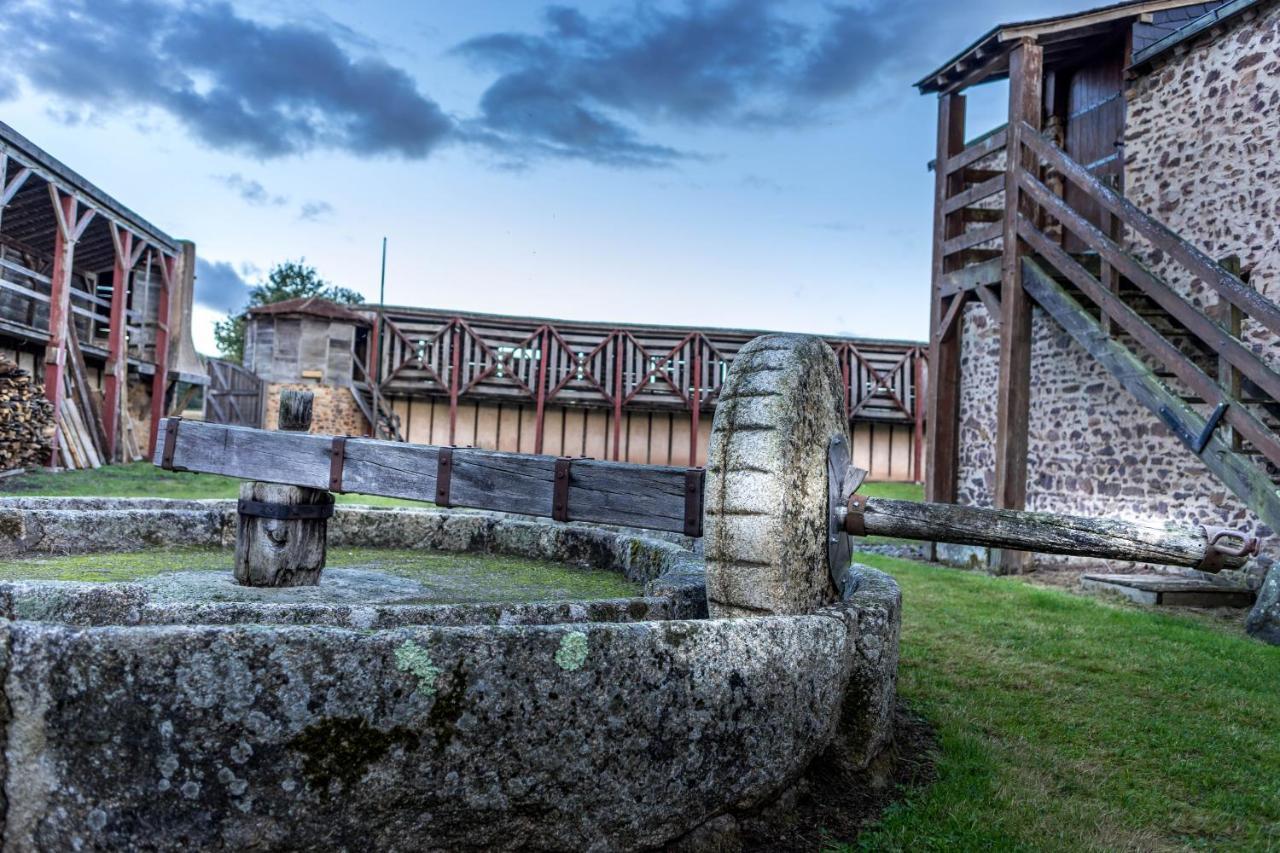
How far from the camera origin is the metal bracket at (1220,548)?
275 cm

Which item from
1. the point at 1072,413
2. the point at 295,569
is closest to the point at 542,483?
the point at 295,569

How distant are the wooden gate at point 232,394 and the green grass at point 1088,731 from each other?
55.8 feet

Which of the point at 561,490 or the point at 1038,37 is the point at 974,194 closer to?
the point at 1038,37

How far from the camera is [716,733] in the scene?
7.86 feet

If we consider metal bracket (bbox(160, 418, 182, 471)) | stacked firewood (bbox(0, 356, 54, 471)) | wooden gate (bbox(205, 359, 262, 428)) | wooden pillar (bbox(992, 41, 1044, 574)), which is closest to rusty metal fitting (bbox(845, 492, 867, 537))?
metal bracket (bbox(160, 418, 182, 471))

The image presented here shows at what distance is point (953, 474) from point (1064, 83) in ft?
17.8

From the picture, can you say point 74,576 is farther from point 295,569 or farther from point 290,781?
point 290,781

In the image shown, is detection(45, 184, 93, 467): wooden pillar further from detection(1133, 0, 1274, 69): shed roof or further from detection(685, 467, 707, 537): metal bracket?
detection(1133, 0, 1274, 69): shed roof

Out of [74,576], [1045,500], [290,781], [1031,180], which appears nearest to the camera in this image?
[290,781]

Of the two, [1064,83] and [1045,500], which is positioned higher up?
[1064,83]

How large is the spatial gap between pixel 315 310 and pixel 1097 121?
606 inches

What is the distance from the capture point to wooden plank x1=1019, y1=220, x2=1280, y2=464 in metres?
6.52

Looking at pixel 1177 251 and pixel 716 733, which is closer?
pixel 716 733

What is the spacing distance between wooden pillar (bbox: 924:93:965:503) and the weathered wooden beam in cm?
806
